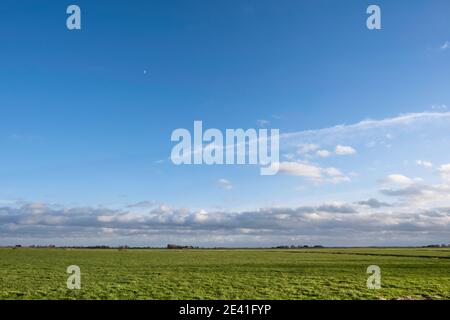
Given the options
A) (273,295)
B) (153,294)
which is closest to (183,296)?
(153,294)

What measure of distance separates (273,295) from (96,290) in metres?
14.0
